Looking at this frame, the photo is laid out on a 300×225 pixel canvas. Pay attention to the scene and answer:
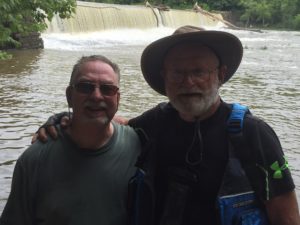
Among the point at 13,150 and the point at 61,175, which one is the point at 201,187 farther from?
the point at 13,150

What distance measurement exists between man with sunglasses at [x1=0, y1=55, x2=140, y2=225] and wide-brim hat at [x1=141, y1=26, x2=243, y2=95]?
A: 343 millimetres

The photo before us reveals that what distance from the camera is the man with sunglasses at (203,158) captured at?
2115mm

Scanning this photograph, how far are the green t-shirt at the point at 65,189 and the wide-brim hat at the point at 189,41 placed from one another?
1.82 ft

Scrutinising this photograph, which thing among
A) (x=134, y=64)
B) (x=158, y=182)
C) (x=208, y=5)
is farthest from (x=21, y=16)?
(x=208, y=5)

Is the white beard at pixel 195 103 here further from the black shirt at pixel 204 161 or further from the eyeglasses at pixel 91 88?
the eyeglasses at pixel 91 88

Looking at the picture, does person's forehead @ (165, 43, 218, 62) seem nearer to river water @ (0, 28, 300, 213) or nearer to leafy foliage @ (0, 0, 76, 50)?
leafy foliage @ (0, 0, 76, 50)

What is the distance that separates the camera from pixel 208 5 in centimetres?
7056

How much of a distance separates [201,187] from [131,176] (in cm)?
34

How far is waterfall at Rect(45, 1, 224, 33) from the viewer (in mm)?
28344

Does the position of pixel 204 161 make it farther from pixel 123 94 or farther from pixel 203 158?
pixel 123 94

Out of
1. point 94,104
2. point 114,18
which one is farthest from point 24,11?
point 114,18

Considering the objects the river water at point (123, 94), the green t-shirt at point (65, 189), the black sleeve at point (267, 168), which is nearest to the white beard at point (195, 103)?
the black sleeve at point (267, 168)

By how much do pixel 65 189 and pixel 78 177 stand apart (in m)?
0.08

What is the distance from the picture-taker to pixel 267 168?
6.94 ft
